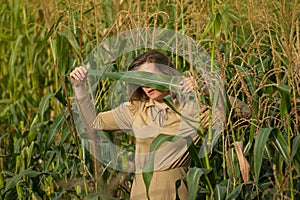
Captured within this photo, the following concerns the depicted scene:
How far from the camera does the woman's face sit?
365 cm

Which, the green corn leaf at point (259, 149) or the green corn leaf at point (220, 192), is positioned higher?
the green corn leaf at point (259, 149)

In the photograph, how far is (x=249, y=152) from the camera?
3.73 meters

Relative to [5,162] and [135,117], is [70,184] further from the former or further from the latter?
[5,162]

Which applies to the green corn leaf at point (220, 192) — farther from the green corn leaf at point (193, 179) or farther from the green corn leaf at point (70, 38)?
the green corn leaf at point (70, 38)

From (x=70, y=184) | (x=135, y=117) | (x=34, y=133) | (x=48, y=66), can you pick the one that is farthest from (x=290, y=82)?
(x=48, y=66)

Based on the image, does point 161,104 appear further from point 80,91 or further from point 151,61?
point 80,91

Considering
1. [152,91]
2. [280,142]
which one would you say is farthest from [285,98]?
[152,91]

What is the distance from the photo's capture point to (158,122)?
372 centimetres

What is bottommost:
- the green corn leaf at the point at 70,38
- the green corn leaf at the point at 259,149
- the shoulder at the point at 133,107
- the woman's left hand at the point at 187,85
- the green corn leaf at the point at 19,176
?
the green corn leaf at the point at 19,176

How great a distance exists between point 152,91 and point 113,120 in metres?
0.37

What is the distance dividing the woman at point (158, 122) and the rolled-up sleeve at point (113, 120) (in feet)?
0.21

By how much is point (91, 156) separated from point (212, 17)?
1.12 m

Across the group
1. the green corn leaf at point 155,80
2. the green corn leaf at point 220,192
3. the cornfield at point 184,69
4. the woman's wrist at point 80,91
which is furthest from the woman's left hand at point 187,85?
the woman's wrist at point 80,91

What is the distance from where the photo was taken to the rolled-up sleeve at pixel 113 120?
3.94 metres
